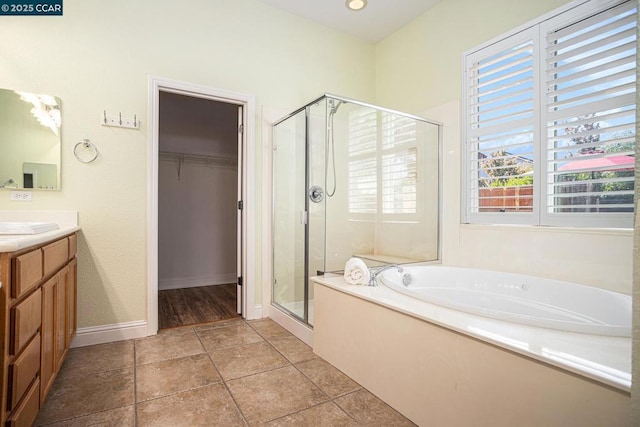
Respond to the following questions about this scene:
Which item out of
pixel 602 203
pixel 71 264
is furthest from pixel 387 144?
pixel 71 264

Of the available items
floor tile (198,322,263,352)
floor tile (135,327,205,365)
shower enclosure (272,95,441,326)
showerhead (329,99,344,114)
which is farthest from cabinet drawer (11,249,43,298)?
showerhead (329,99,344,114)

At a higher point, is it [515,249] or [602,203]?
[602,203]

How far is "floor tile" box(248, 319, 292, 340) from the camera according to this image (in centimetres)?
256

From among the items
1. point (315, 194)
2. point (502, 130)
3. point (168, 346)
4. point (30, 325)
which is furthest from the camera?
point (315, 194)

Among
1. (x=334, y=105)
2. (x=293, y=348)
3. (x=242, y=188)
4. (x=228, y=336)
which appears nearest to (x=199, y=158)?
(x=242, y=188)

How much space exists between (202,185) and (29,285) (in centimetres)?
316

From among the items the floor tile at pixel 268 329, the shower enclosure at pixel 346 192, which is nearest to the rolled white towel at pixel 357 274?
the shower enclosure at pixel 346 192

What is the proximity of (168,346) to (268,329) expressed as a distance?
2.46ft

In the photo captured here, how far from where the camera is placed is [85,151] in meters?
2.32

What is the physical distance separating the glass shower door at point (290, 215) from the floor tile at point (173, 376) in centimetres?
80

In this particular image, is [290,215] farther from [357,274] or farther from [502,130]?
[502,130]

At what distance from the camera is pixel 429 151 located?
9.55 ft

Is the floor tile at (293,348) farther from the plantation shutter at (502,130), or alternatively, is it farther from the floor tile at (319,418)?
the plantation shutter at (502,130)

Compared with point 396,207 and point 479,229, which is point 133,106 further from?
point 479,229
